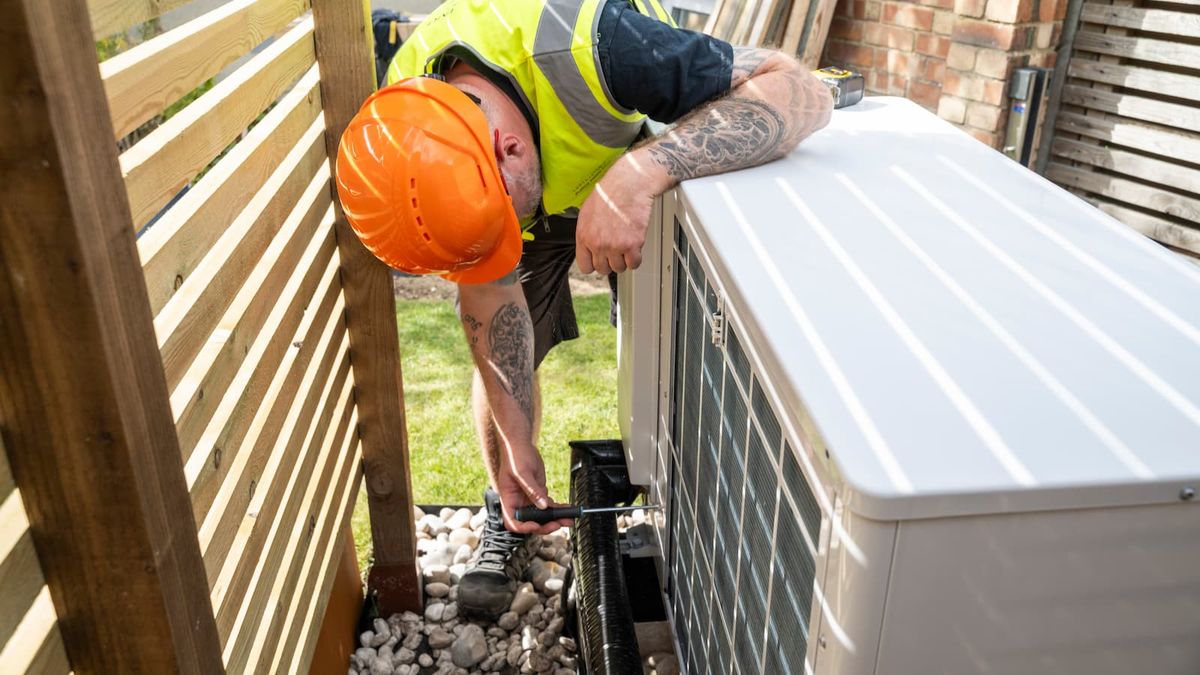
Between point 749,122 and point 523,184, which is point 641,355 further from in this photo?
point 749,122

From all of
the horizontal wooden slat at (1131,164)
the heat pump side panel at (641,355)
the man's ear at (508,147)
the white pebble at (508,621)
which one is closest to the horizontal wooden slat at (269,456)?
the man's ear at (508,147)

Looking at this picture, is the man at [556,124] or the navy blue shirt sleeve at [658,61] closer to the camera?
the man at [556,124]

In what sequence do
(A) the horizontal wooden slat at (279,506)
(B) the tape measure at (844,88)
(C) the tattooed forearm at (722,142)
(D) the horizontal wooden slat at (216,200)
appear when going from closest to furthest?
(D) the horizontal wooden slat at (216,200)
(A) the horizontal wooden slat at (279,506)
(C) the tattooed forearm at (722,142)
(B) the tape measure at (844,88)

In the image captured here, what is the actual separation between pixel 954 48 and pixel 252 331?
309cm

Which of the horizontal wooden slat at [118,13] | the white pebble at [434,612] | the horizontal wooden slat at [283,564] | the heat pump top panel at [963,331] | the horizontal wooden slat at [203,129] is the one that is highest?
the horizontal wooden slat at [118,13]

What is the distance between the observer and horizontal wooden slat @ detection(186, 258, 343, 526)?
1515 millimetres

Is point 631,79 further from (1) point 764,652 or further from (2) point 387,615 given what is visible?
(2) point 387,615

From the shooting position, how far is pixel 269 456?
6.15 ft

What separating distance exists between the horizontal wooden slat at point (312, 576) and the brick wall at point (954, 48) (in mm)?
2682

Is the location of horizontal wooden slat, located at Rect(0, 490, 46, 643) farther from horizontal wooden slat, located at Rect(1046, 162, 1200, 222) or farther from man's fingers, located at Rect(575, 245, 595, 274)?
horizontal wooden slat, located at Rect(1046, 162, 1200, 222)

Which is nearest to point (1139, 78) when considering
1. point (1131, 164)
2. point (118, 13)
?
point (1131, 164)

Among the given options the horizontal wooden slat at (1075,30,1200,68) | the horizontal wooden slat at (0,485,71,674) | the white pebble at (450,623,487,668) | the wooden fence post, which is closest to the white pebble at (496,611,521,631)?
the white pebble at (450,623,487,668)

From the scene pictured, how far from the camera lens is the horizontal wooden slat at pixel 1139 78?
3.23 metres

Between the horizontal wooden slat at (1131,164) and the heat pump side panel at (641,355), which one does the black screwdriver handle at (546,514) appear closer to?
the heat pump side panel at (641,355)
